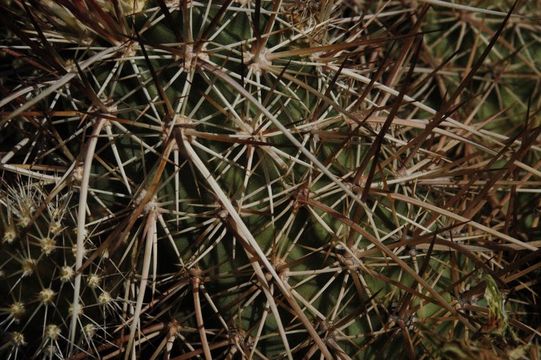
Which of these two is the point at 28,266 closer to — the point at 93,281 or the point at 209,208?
the point at 93,281

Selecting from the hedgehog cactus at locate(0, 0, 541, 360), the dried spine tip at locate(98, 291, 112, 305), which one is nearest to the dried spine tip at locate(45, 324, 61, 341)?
the hedgehog cactus at locate(0, 0, 541, 360)

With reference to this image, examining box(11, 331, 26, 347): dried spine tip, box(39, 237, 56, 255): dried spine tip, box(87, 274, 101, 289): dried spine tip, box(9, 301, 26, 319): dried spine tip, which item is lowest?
box(11, 331, 26, 347): dried spine tip

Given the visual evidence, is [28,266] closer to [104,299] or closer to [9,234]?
[9,234]

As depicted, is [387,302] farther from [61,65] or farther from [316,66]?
[61,65]

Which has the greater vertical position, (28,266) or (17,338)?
(28,266)

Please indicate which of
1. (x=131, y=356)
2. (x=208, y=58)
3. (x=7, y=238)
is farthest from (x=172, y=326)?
(x=208, y=58)

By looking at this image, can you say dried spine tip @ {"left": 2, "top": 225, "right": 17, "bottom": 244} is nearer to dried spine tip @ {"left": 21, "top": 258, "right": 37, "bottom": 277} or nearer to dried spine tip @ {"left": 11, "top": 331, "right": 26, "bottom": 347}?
dried spine tip @ {"left": 21, "top": 258, "right": 37, "bottom": 277}

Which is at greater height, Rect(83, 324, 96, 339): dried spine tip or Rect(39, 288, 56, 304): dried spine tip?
Rect(39, 288, 56, 304): dried spine tip

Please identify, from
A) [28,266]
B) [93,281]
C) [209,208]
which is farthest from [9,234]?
[209,208]
